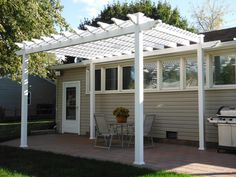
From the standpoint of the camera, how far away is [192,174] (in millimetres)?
6020

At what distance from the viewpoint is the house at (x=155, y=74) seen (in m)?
8.14

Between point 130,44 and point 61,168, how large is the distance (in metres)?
4.37

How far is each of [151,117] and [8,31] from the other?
575 centimetres

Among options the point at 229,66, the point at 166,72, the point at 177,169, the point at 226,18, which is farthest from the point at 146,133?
the point at 226,18

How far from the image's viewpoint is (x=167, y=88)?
1079cm

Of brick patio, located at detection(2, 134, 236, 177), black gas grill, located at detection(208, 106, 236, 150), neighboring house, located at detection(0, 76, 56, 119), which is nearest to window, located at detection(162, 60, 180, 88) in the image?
brick patio, located at detection(2, 134, 236, 177)

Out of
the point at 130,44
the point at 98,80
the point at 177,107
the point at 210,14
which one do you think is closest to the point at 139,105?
the point at 130,44

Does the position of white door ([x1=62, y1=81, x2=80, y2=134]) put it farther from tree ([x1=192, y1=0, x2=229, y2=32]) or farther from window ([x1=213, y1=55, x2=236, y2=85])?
tree ([x1=192, y1=0, x2=229, y2=32])

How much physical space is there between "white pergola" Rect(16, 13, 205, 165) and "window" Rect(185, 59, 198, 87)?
0.57 m

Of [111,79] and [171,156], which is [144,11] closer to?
[111,79]

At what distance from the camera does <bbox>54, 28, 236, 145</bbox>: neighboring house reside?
31.6 feet

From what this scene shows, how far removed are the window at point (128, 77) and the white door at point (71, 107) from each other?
234cm

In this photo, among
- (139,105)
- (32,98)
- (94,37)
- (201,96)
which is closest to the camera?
(139,105)

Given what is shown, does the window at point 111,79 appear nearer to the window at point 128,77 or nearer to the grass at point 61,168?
the window at point 128,77
